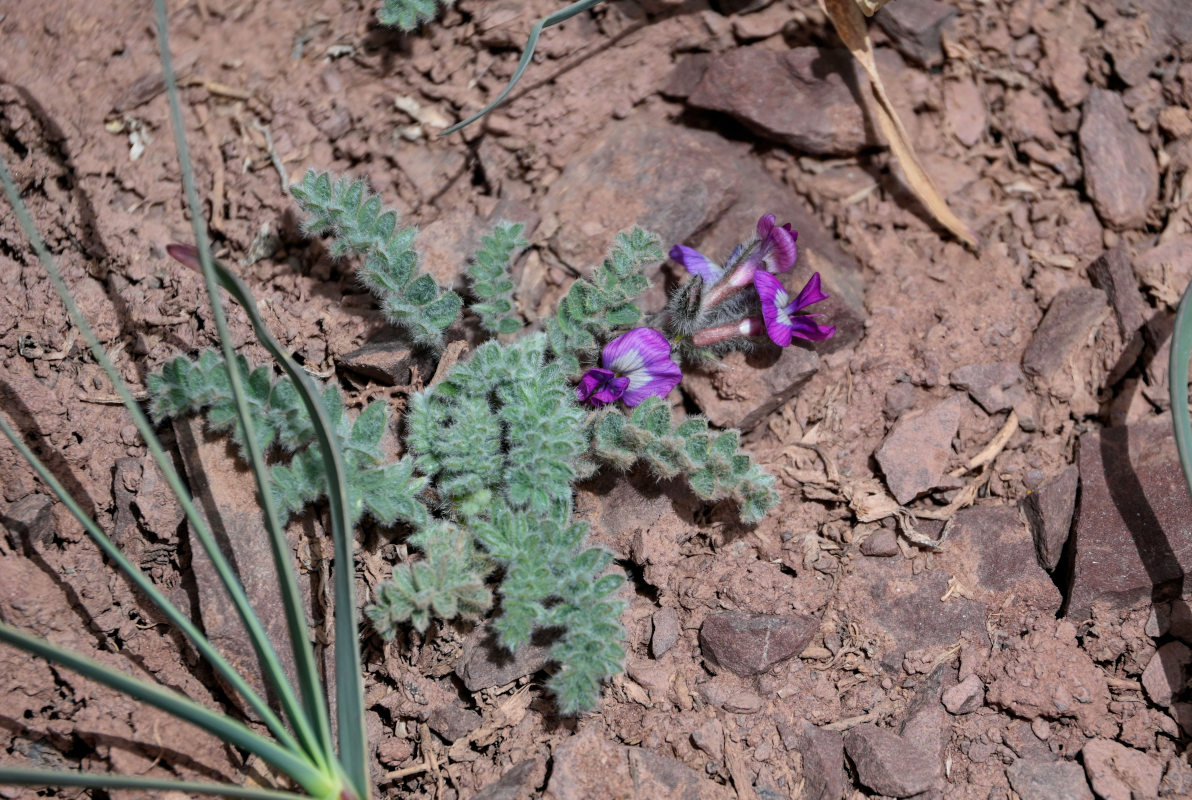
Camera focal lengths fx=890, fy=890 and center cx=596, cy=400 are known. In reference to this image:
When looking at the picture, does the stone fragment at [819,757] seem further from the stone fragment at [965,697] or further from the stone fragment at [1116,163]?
the stone fragment at [1116,163]

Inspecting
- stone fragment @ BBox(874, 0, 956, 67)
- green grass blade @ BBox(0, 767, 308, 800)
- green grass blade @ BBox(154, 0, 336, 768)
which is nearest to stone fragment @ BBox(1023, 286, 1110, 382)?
stone fragment @ BBox(874, 0, 956, 67)

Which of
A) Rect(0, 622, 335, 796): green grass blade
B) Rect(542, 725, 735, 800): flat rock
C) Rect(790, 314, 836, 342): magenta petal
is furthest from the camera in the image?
Rect(790, 314, 836, 342): magenta petal

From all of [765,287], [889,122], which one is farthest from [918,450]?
[889,122]

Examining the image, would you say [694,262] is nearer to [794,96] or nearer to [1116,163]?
[794,96]

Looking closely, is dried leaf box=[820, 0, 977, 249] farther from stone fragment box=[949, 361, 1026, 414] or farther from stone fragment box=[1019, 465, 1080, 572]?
stone fragment box=[1019, 465, 1080, 572]

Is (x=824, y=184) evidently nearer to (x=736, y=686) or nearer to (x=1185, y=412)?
(x=1185, y=412)

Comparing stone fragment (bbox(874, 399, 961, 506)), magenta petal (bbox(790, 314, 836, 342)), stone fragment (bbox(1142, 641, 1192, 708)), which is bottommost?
stone fragment (bbox(1142, 641, 1192, 708))
